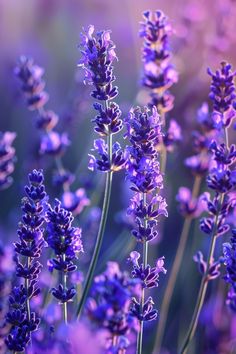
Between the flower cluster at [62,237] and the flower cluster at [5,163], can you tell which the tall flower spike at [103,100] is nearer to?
the flower cluster at [62,237]

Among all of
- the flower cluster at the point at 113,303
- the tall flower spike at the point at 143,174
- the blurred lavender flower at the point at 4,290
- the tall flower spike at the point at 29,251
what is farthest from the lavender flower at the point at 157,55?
the flower cluster at the point at 113,303

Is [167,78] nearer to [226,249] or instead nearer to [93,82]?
[93,82]

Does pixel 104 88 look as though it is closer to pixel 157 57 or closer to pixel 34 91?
pixel 157 57

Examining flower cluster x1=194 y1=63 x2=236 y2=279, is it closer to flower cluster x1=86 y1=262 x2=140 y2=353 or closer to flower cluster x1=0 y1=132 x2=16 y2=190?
flower cluster x1=86 y1=262 x2=140 y2=353

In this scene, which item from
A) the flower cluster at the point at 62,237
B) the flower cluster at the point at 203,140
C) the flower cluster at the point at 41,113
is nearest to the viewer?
the flower cluster at the point at 62,237

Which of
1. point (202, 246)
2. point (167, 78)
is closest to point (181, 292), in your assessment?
point (202, 246)

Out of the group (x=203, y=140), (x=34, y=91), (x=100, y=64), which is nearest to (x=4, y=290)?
(x=100, y=64)
